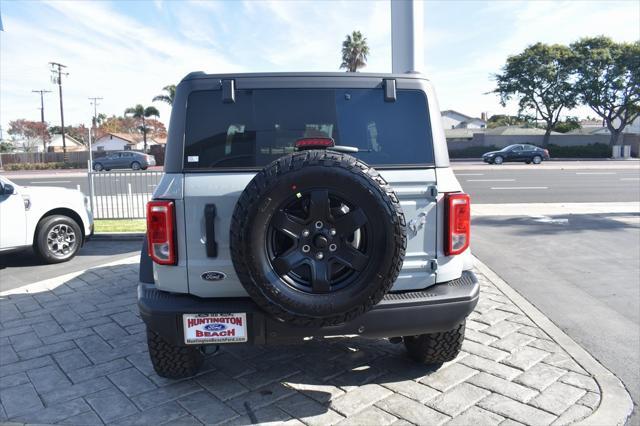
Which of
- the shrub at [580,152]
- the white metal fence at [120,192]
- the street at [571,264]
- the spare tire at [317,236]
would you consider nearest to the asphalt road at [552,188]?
the street at [571,264]

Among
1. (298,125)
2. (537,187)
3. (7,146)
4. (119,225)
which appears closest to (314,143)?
(298,125)

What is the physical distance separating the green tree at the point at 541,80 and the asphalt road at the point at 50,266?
1786 inches

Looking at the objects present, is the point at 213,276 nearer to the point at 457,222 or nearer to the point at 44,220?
the point at 457,222

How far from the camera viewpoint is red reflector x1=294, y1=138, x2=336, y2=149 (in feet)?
9.63

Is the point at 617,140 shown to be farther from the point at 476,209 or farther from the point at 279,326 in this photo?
the point at 279,326

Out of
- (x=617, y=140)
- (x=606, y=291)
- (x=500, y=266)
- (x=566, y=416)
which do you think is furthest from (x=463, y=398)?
(x=617, y=140)

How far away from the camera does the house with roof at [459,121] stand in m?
89.8

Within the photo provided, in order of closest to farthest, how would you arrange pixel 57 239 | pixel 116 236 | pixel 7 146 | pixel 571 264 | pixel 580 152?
1. pixel 571 264
2. pixel 57 239
3. pixel 116 236
4. pixel 580 152
5. pixel 7 146

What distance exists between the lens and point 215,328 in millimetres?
2879

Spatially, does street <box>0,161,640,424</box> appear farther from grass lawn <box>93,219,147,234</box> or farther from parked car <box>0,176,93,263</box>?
grass lawn <box>93,219,147,234</box>

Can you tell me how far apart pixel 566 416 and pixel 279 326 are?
1811 millimetres

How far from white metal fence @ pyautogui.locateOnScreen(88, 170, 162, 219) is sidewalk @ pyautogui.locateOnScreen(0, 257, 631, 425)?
19.2ft

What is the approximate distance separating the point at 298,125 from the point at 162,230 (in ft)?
3.52

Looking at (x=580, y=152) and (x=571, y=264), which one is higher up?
(x=580, y=152)
